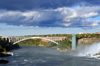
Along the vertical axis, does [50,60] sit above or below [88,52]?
above

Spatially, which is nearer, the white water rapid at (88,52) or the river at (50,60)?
the river at (50,60)

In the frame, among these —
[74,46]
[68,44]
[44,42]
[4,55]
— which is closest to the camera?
[4,55]

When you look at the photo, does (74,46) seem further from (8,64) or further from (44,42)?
(44,42)

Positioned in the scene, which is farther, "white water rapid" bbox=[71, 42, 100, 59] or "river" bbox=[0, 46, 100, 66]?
"white water rapid" bbox=[71, 42, 100, 59]

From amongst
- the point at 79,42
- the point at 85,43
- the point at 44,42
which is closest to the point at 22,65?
the point at 79,42

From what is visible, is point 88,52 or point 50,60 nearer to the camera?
point 50,60

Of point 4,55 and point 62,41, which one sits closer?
point 4,55

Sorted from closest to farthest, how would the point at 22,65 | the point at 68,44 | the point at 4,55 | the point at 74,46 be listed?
the point at 22,65, the point at 4,55, the point at 74,46, the point at 68,44

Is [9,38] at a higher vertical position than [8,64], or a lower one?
higher

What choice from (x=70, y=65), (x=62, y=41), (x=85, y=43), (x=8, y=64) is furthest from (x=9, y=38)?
(x=70, y=65)
